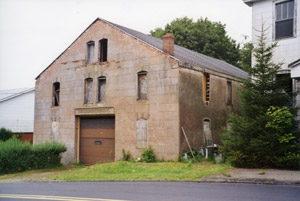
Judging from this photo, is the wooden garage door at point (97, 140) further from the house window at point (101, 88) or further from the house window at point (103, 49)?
the house window at point (103, 49)

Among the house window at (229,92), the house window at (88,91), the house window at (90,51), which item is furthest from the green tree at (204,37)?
the house window at (88,91)

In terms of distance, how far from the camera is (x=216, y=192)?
32.8 feet

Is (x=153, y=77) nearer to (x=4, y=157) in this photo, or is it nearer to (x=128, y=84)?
(x=128, y=84)

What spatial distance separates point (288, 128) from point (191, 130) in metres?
6.34

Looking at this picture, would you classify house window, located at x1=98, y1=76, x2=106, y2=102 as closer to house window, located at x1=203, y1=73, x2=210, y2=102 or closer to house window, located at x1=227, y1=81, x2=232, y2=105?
house window, located at x1=203, y1=73, x2=210, y2=102

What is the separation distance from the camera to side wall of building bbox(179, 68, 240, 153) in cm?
1922

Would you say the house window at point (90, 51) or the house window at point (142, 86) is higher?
the house window at point (90, 51)

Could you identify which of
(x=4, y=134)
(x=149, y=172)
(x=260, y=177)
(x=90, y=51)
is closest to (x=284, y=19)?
(x=260, y=177)

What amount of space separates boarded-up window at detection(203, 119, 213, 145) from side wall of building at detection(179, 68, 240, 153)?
12 centimetres

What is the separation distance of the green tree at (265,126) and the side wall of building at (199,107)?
2239mm

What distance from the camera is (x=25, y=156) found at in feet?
65.4

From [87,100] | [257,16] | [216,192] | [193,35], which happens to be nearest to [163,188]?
[216,192]

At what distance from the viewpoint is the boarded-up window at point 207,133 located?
20911 millimetres

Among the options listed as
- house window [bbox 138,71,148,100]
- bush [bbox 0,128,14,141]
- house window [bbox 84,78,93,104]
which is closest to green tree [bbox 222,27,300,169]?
house window [bbox 138,71,148,100]
